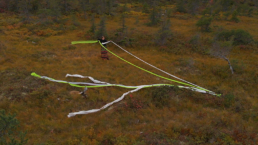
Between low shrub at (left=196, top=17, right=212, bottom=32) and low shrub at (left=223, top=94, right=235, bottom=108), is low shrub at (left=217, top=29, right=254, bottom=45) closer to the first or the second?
low shrub at (left=196, top=17, right=212, bottom=32)

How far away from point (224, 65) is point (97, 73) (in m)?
9.28

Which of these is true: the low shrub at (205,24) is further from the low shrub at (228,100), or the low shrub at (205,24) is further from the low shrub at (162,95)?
the low shrub at (162,95)

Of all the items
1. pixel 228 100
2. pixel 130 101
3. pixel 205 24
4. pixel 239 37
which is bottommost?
pixel 130 101

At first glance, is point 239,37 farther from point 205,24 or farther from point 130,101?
point 130,101

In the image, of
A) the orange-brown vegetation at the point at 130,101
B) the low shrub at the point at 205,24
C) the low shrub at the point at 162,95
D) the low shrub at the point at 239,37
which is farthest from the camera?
the low shrub at the point at 205,24

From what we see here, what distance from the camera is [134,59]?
517 inches

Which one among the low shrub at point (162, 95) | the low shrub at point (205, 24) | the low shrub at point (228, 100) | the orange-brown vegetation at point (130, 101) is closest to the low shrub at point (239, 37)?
the orange-brown vegetation at point (130, 101)

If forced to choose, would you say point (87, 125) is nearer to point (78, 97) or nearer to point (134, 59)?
point (78, 97)

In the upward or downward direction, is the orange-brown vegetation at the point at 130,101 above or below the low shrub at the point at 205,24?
below

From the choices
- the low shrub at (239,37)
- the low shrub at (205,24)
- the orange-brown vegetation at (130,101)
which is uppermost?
the low shrub at (205,24)

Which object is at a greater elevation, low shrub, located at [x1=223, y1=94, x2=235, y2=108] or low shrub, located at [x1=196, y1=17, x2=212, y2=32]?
low shrub, located at [x1=196, y1=17, x2=212, y2=32]

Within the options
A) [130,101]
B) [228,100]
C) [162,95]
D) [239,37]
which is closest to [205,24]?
[239,37]

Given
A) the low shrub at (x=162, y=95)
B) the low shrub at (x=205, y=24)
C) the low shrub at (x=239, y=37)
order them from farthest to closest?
1. the low shrub at (x=205, y=24)
2. the low shrub at (x=239, y=37)
3. the low shrub at (x=162, y=95)

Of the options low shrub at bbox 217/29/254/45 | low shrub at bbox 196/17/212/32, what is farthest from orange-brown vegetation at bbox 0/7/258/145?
low shrub at bbox 196/17/212/32
